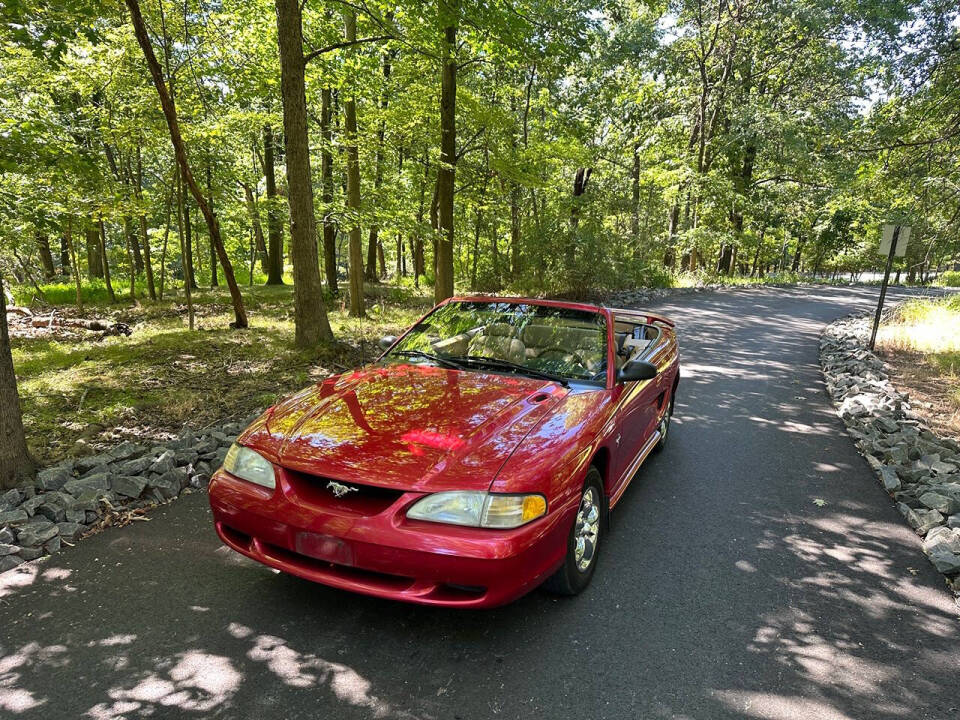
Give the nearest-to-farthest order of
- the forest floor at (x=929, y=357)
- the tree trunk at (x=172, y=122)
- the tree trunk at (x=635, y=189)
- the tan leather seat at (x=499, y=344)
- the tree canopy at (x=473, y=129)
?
the tan leather seat at (x=499, y=344) → the forest floor at (x=929, y=357) → the tree trunk at (x=172, y=122) → the tree canopy at (x=473, y=129) → the tree trunk at (x=635, y=189)

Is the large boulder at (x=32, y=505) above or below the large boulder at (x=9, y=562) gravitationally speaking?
above

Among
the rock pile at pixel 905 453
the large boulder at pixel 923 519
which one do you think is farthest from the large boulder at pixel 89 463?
the large boulder at pixel 923 519

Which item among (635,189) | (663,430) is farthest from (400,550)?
(635,189)

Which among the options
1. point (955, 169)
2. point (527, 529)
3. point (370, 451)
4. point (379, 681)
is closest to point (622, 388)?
point (527, 529)

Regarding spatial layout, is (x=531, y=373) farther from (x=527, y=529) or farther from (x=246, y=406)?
(x=246, y=406)

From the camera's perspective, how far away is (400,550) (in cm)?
232

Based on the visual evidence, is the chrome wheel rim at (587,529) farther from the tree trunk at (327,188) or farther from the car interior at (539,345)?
the tree trunk at (327,188)

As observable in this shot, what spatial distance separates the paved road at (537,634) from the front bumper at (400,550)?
14.1 inches

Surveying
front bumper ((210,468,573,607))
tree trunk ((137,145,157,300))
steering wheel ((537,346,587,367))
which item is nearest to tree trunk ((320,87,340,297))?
tree trunk ((137,145,157,300))

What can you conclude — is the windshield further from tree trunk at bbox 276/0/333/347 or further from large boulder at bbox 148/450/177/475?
tree trunk at bbox 276/0/333/347

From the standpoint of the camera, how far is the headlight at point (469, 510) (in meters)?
2.38

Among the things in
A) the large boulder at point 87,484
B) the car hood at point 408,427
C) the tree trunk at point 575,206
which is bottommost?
the large boulder at point 87,484

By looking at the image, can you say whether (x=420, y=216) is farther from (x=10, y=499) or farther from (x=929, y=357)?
(x=10, y=499)

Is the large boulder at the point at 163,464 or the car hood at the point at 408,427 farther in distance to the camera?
the large boulder at the point at 163,464
